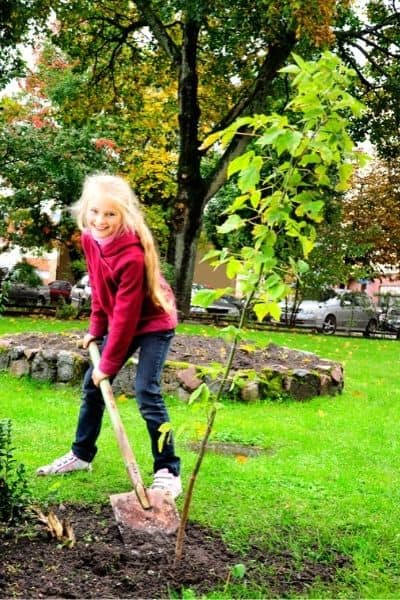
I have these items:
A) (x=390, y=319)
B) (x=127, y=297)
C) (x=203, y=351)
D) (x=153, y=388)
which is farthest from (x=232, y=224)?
(x=390, y=319)

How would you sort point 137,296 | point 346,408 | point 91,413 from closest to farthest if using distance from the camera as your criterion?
point 137,296, point 91,413, point 346,408

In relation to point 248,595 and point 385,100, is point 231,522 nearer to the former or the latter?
point 248,595

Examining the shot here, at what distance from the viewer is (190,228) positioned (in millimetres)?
16312

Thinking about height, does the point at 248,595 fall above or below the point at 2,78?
below

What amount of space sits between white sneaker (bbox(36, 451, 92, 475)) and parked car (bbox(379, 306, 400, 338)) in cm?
2000

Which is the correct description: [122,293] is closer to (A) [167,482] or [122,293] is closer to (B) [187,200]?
(A) [167,482]

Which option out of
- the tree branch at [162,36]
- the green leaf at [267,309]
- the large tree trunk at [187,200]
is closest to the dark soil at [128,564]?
the green leaf at [267,309]

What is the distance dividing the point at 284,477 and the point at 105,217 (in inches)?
83.2

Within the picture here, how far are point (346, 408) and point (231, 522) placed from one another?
3818 millimetres

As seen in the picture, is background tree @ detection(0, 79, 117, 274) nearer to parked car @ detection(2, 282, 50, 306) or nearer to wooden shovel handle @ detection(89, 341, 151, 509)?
parked car @ detection(2, 282, 50, 306)

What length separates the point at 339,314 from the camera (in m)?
21.6

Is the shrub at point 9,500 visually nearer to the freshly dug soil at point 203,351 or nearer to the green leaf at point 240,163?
the green leaf at point 240,163

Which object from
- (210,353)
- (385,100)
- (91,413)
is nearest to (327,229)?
(385,100)

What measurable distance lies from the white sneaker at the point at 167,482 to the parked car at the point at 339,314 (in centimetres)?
1707
